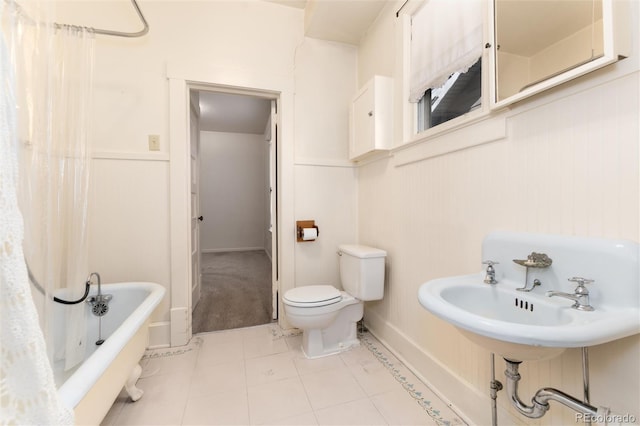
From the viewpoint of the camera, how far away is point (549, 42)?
979 millimetres

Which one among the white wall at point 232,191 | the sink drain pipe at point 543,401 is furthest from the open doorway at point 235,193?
the sink drain pipe at point 543,401

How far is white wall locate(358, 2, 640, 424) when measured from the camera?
0.78 metres

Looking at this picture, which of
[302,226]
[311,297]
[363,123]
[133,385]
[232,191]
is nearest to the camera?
[133,385]

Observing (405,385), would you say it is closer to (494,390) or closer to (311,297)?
(494,390)

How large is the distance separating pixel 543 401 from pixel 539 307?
0.93ft

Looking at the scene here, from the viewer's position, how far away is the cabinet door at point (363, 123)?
73.3 inches

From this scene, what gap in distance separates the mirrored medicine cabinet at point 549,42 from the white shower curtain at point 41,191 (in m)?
1.44

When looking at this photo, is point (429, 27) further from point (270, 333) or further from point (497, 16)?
point (270, 333)

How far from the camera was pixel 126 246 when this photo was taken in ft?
6.12

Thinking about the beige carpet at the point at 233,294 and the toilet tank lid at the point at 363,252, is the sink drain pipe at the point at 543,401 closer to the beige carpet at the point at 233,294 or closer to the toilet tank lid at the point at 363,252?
the toilet tank lid at the point at 363,252

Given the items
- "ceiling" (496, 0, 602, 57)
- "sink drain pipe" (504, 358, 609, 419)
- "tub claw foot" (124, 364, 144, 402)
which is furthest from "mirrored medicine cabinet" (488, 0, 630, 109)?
"tub claw foot" (124, 364, 144, 402)

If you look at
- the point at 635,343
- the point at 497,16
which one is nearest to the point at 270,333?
the point at 635,343

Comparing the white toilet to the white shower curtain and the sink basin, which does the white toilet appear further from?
the white shower curtain

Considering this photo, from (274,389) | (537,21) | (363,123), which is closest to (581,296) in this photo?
(537,21)
